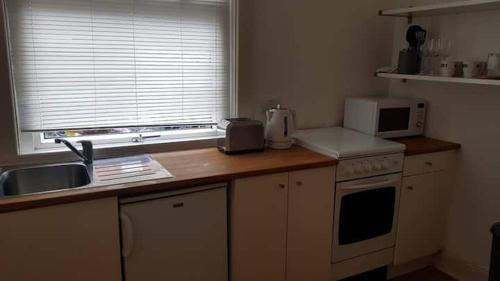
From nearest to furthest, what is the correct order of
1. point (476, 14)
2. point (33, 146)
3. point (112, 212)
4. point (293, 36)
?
1. point (112, 212)
2. point (33, 146)
3. point (476, 14)
4. point (293, 36)

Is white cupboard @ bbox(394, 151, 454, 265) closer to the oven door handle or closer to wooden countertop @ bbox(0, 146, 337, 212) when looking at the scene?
the oven door handle

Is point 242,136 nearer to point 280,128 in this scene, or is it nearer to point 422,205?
point 280,128

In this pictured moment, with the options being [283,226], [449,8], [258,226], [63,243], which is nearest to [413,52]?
[449,8]

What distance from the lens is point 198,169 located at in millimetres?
1972

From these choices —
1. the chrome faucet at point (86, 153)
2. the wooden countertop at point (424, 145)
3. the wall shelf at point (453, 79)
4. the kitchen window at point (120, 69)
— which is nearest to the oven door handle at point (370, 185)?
the wooden countertop at point (424, 145)

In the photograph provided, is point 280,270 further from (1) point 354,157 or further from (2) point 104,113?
(2) point 104,113

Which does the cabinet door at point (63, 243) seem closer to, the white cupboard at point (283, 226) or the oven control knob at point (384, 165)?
the white cupboard at point (283, 226)

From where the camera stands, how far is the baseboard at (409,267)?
8.74ft

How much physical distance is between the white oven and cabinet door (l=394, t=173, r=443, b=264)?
0.09 meters

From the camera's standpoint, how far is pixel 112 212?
1682 millimetres

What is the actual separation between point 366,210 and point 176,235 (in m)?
1.15

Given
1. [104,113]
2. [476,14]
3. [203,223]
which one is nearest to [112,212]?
[203,223]

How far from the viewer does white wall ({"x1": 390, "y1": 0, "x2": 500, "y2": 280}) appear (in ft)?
7.86

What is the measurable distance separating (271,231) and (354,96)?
136 centimetres
